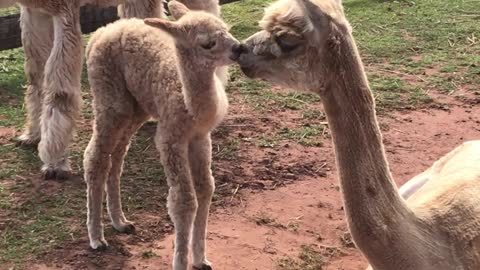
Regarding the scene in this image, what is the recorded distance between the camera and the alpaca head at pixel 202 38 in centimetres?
371

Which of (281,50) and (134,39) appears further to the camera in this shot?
(134,39)

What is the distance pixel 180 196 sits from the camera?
13.1 feet

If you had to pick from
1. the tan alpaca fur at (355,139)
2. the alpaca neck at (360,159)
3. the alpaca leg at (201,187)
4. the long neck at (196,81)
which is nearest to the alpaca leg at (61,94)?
the alpaca leg at (201,187)

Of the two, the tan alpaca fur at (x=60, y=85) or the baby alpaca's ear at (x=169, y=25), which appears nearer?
the baby alpaca's ear at (x=169, y=25)

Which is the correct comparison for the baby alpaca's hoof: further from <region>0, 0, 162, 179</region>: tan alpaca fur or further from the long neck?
<region>0, 0, 162, 179</region>: tan alpaca fur

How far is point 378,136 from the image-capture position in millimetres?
2863

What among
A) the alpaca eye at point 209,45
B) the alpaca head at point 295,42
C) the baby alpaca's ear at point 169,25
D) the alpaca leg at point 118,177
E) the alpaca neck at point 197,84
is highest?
the alpaca head at point 295,42

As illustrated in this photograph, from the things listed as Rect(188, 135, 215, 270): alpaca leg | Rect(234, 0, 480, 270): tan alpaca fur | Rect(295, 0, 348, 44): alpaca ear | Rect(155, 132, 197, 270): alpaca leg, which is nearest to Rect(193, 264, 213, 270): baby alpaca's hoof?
Rect(188, 135, 215, 270): alpaca leg

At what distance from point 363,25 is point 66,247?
6.67 metres

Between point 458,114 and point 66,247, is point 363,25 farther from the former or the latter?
point 66,247

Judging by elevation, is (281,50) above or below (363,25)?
above

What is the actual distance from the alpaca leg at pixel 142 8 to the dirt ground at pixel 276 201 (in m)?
1.23

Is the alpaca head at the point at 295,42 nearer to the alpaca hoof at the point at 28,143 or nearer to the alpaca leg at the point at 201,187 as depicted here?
the alpaca leg at the point at 201,187

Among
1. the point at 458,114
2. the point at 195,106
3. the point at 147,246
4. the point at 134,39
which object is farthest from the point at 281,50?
the point at 458,114
